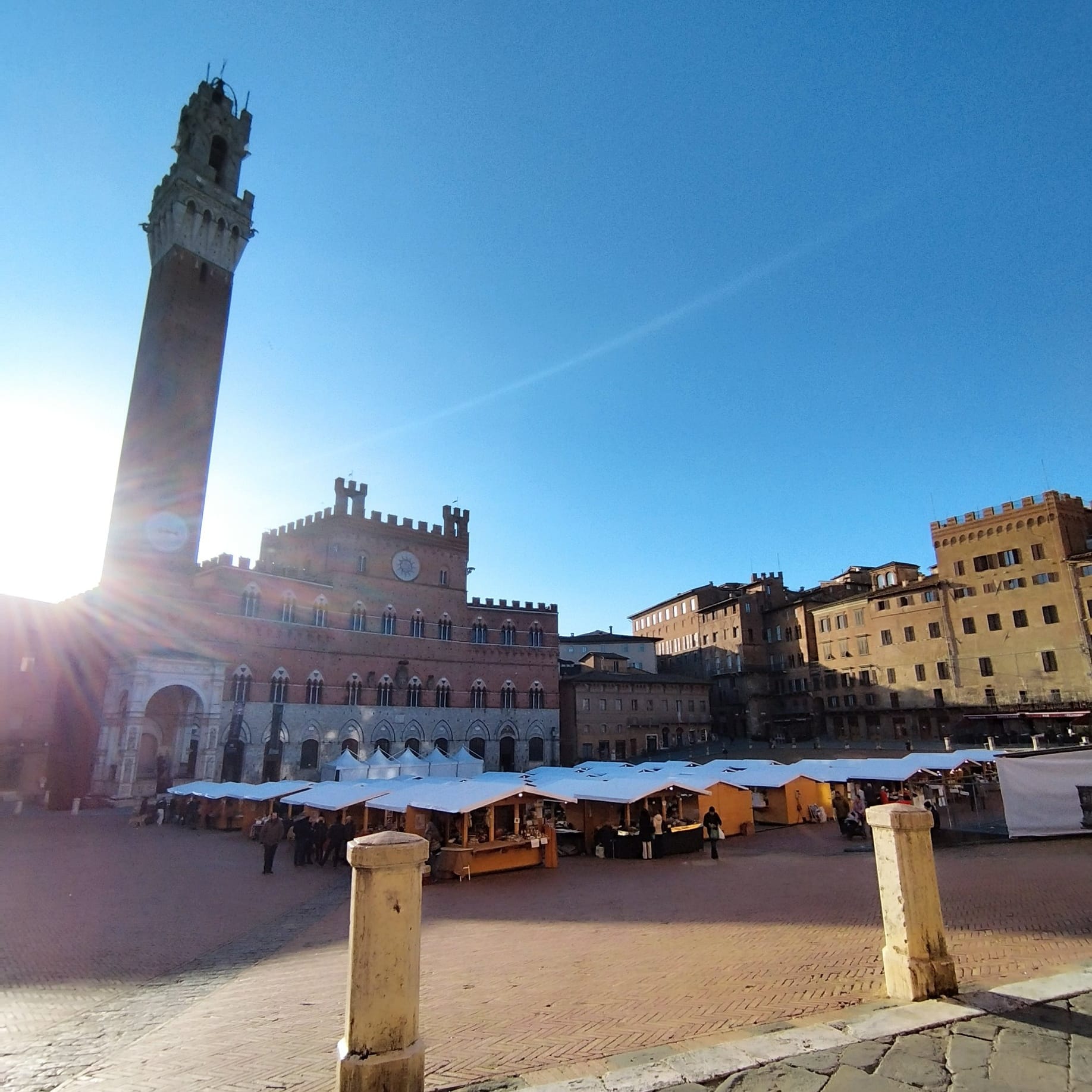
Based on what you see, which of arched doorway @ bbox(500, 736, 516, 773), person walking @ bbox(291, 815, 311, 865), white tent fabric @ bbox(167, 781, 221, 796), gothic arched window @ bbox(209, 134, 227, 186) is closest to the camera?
person walking @ bbox(291, 815, 311, 865)

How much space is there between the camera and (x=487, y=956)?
29.2 feet

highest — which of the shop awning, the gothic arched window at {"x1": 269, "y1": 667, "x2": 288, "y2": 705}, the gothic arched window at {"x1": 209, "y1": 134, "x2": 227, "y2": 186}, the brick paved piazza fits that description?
the gothic arched window at {"x1": 209, "y1": 134, "x2": 227, "y2": 186}

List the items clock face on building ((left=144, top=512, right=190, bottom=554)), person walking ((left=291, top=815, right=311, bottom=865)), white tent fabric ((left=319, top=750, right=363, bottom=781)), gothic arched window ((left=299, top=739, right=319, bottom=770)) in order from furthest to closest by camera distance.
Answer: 1. gothic arched window ((left=299, top=739, right=319, bottom=770))
2. clock face on building ((left=144, top=512, right=190, bottom=554))
3. white tent fabric ((left=319, top=750, right=363, bottom=781))
4. person walking ((left=291, top=815, right=311, bottom=865))

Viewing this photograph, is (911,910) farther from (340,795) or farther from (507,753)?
(507,753)

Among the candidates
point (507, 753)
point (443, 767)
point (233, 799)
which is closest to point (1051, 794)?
point (233, 799)

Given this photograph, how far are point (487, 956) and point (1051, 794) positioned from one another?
15.4 metres

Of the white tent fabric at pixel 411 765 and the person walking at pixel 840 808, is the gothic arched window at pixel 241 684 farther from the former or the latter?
the person walking at pixel 840 808

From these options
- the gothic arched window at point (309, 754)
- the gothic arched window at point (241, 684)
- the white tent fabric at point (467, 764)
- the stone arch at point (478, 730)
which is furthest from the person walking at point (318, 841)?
the stone arch at point (478, 730)

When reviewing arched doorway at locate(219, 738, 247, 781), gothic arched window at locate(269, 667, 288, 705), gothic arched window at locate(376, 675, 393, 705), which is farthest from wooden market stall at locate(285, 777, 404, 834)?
gothic arched window at locate(376, 675, 393, 705)

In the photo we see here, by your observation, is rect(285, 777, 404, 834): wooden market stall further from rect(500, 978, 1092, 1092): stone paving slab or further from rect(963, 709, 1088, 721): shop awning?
rect(963, 709, 1088, 721): shop awning

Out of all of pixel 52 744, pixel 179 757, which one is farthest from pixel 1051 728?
pixel 52 744

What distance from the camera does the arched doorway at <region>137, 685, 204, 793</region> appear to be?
32.5 metres

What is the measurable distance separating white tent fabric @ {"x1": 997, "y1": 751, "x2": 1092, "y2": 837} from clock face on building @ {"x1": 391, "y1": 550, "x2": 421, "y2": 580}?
3573cm

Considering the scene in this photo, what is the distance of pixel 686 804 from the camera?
66.2ft
